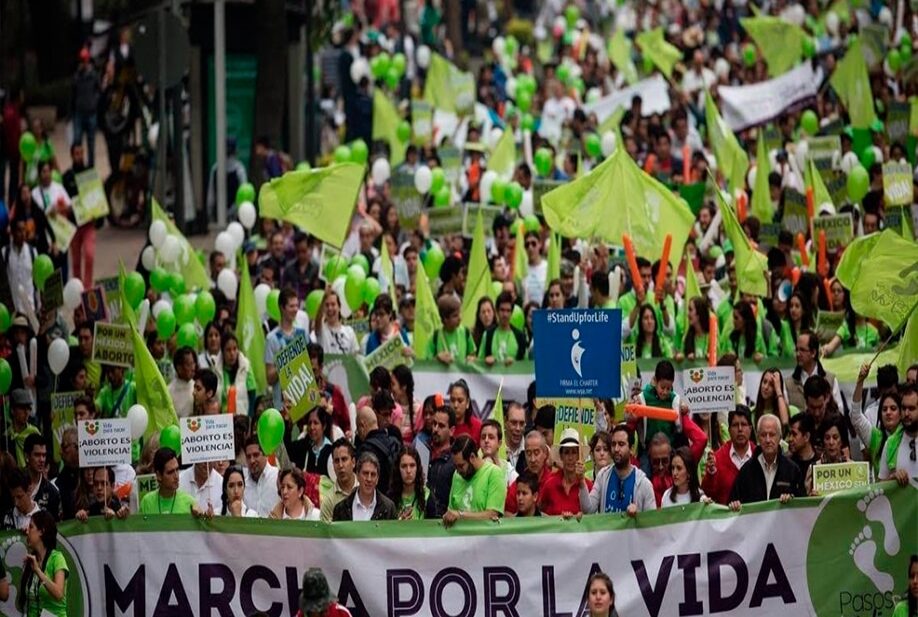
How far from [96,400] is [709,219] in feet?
24.0

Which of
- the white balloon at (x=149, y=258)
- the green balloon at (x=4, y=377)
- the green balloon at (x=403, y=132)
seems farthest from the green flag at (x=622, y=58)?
the green balloon at (x=4, y=377)

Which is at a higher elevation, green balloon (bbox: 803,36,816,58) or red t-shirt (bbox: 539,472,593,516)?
green balloon (bbox: 803,36,816,58)

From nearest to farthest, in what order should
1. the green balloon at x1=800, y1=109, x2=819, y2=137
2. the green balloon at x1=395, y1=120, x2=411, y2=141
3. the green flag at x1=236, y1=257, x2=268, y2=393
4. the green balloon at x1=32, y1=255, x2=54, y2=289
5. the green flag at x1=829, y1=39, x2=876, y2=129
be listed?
1. the green flag at x1=236, y1=257, x2=268, y2=393
2. the green balloon at x1=32, y1=255, x2=54, y2=289
3. the green flag at x1=829, y1=39, x2=876, y2=129
4. the green balloon at x1=800, y1=109, x2=819, y2=137
5. the green balloon at x1=395, y1=120, x2=411, y2=141

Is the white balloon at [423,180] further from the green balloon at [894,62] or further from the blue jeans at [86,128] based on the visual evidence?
the green balloon at [894,62]

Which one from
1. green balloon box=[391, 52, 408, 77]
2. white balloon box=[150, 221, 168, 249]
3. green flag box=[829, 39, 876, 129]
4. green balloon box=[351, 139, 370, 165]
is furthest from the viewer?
green balloon box=[391, 52, 408, 77]

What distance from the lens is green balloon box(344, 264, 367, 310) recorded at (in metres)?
19.4

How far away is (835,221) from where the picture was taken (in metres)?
20.1

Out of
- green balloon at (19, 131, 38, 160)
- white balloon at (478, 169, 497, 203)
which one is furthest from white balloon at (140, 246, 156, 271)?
green balloon at (19, 131, 38, 160)

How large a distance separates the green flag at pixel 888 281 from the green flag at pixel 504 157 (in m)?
10.3

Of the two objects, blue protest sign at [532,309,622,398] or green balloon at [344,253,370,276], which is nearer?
blue protest sign at [532,309,622,398]

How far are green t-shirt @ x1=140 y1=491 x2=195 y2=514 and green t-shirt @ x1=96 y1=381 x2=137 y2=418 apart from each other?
9.12 ft

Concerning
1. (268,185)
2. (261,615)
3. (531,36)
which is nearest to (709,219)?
(268,185)

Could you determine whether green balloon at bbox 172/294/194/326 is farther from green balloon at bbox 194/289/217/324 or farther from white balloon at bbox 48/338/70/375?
white balloon at bbox 48/338/70/375

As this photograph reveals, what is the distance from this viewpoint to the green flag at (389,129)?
29.1 meters
